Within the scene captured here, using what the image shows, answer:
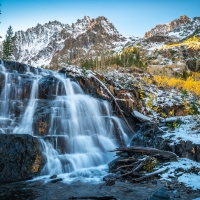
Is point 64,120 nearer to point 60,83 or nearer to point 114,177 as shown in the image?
point 60,83

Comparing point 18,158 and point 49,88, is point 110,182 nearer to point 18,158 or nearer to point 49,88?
point 18,158

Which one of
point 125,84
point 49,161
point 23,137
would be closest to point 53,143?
point 49,161

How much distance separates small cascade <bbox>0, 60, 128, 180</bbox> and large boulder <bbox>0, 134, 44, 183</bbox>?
1.77ft

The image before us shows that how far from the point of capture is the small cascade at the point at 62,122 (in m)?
9.66

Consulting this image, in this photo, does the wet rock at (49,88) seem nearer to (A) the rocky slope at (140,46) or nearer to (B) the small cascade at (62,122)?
(B) the small cascade at (62,122)

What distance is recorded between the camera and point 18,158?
313 inches

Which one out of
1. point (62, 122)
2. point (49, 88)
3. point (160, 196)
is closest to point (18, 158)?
point (62, 122)

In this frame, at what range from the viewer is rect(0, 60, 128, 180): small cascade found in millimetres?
9656

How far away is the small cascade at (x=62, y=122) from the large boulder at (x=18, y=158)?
0.54 meters

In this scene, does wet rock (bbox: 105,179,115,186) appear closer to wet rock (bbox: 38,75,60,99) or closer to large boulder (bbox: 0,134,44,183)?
large boulder (bbox: 0,134,44,183)

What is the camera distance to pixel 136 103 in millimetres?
17609

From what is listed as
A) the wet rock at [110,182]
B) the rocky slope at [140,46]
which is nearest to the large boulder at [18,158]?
the wet rock at [110,182]

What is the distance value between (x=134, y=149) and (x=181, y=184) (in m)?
3.43

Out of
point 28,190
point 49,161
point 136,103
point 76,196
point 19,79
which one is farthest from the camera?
point 136,103
